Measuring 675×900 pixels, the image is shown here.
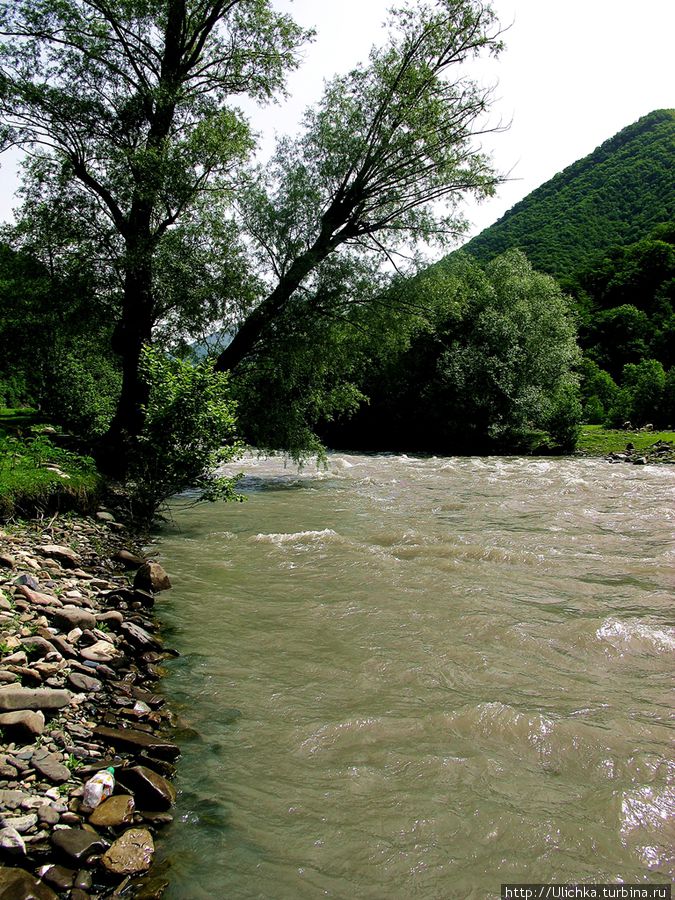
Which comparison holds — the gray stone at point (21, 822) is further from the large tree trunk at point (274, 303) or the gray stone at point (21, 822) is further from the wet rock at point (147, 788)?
the large tree trunk at point (274, 303)

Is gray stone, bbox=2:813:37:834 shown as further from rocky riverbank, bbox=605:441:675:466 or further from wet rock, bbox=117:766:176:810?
rocky riverbank, bbox=605:441:675:466

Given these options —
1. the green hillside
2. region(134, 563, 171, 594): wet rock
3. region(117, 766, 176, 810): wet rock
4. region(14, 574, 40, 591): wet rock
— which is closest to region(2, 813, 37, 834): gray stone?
region(117, 766, 176, 810): wet rock

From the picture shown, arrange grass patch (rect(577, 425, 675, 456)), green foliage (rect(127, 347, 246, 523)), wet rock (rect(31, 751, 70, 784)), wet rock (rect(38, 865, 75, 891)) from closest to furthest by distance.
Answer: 1. wet rock (rect(38, 865, 75, 891))
2. wet rock (rect(31, 751, 70, 784))
3. green foliage (rect(127, 347, 246, 523))
4. grass patch (rect(577, 425, 675, 456))

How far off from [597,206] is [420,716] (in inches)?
4490

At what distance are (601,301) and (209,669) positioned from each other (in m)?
83.6

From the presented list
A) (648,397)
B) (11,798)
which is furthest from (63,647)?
(648,397)

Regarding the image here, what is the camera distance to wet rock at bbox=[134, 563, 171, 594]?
290 inches

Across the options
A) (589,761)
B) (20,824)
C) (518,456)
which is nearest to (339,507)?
(589,761)

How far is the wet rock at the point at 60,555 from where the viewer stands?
284 inches

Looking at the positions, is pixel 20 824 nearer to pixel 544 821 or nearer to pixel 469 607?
pixel 544 821

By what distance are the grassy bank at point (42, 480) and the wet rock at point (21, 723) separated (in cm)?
535

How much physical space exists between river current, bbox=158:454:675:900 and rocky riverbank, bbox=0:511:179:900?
0.24 metres

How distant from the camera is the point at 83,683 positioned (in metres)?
4.45

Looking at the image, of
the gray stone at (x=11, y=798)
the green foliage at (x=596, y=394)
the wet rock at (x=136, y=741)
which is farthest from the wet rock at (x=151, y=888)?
the green foliage at (x=596, y=394)
